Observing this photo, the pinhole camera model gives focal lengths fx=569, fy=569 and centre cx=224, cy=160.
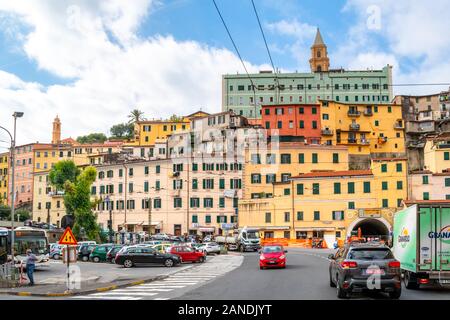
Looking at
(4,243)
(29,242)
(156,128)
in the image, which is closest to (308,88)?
(156,128)

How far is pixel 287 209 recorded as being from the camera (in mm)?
74562

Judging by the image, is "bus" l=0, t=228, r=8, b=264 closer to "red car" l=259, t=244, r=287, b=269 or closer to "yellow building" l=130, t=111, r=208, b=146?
"red car" l=259, t=244, r=287, b=269

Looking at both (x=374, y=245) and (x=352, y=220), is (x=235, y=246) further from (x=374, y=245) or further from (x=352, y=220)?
(x=374, y=245)

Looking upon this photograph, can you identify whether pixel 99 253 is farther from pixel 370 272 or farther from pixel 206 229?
pixel 206 229

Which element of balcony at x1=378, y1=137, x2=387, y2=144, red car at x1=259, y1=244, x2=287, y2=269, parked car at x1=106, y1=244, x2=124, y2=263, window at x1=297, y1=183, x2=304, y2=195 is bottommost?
parked car at x1=106, y1=244, x2=124, y2=263

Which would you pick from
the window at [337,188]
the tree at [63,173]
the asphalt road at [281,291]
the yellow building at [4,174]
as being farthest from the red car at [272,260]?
the yellow building at [4,174]

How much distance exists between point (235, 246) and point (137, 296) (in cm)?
4575

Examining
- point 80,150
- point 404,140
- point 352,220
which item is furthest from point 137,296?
point 80,150

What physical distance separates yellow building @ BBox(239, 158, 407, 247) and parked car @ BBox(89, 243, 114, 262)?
1301 inches

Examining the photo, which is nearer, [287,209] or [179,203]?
[287,209]

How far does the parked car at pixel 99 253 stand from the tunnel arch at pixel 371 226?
34174mm

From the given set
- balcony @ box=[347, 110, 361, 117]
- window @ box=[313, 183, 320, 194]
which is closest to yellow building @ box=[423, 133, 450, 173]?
window @ box=[313, 183, 320, 194]

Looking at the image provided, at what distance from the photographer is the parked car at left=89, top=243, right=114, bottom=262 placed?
45656 mm
